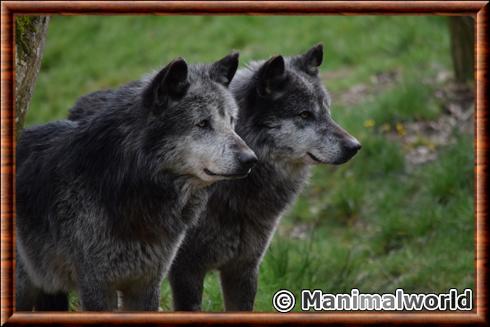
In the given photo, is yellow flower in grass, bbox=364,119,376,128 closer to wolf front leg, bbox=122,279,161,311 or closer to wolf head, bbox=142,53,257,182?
wolf head, bbox=142,53,257,182

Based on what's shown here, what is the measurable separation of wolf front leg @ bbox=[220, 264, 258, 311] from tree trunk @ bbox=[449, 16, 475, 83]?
4.91m

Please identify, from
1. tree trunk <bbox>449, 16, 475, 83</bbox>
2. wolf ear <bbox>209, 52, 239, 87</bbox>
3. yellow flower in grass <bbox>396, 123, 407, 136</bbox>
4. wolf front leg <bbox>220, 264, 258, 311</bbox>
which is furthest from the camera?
yellow flower in grass <bbox>396, 123, 407, 136</bbox>

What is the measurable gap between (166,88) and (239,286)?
1.83 m

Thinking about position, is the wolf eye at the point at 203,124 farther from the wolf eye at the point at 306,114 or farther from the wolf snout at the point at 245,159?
the wolf eye at the point at 306,114

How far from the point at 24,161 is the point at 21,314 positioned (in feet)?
3.50

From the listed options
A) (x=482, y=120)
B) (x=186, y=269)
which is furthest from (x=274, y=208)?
(x=482, y=120)

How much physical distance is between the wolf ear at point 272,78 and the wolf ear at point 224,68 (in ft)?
1.64

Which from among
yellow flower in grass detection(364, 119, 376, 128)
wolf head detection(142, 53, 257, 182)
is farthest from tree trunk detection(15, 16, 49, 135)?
yellow flower in grass detection(364, 119, 376, 128)

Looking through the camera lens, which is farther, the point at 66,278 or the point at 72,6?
the point at 66,278

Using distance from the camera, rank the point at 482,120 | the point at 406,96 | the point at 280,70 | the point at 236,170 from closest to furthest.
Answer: the point at 236,170 < the point at 482,120 < the point at 280,70 < the point at 406,96

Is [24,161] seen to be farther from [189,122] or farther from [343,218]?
[343,218]

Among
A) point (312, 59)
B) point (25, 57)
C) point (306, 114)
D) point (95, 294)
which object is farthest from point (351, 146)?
point (25, 57)

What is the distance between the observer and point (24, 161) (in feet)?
16.5

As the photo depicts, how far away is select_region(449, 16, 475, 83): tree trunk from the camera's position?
934 cm
